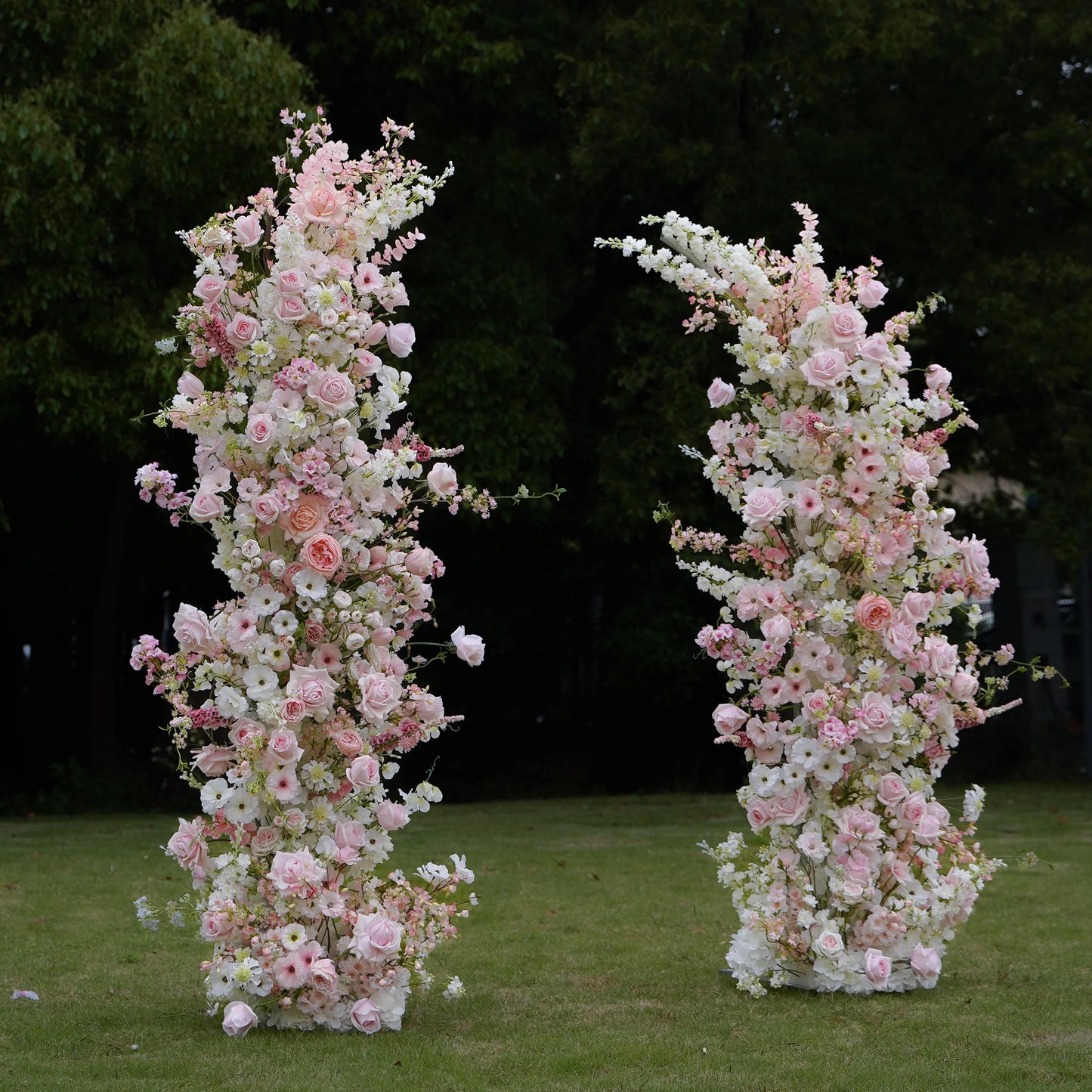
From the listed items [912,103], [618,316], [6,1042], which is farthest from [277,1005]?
[912,103]

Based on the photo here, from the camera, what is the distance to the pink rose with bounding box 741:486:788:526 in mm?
6359

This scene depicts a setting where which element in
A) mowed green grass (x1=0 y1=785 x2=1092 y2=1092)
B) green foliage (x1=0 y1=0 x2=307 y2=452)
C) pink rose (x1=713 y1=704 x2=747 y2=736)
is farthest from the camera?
green foliage (x1=0 y1=0 x2=307 y2=452)

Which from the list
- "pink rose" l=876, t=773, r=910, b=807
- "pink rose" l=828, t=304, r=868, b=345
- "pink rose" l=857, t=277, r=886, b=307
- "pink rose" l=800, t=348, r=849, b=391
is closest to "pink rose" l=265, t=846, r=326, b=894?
"pink rose" l=876, t=773, r=910, b=807

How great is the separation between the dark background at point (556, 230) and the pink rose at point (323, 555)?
703 cm

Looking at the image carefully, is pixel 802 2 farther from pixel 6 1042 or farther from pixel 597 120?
pixel 6 1042

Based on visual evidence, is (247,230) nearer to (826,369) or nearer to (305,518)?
(305,518)

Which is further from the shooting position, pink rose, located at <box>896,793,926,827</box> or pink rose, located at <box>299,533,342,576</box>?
pink rose, located at <box>896,793,926,827</box>

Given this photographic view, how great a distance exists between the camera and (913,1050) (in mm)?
5438

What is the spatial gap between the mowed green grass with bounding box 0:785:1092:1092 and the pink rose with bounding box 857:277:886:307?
2800mm

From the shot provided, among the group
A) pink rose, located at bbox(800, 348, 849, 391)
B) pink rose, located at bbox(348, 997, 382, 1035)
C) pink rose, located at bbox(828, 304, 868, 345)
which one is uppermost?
pink rose, located at bbox(828, 304, 868, 345)

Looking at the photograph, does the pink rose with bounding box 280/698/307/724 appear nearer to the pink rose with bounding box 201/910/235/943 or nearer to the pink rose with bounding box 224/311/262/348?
the pink rose with bounding box 201/910/235/943

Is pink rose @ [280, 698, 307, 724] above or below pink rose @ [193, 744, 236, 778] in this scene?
above

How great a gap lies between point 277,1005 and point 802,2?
11333 millimetres

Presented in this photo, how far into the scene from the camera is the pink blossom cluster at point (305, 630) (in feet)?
18.3
